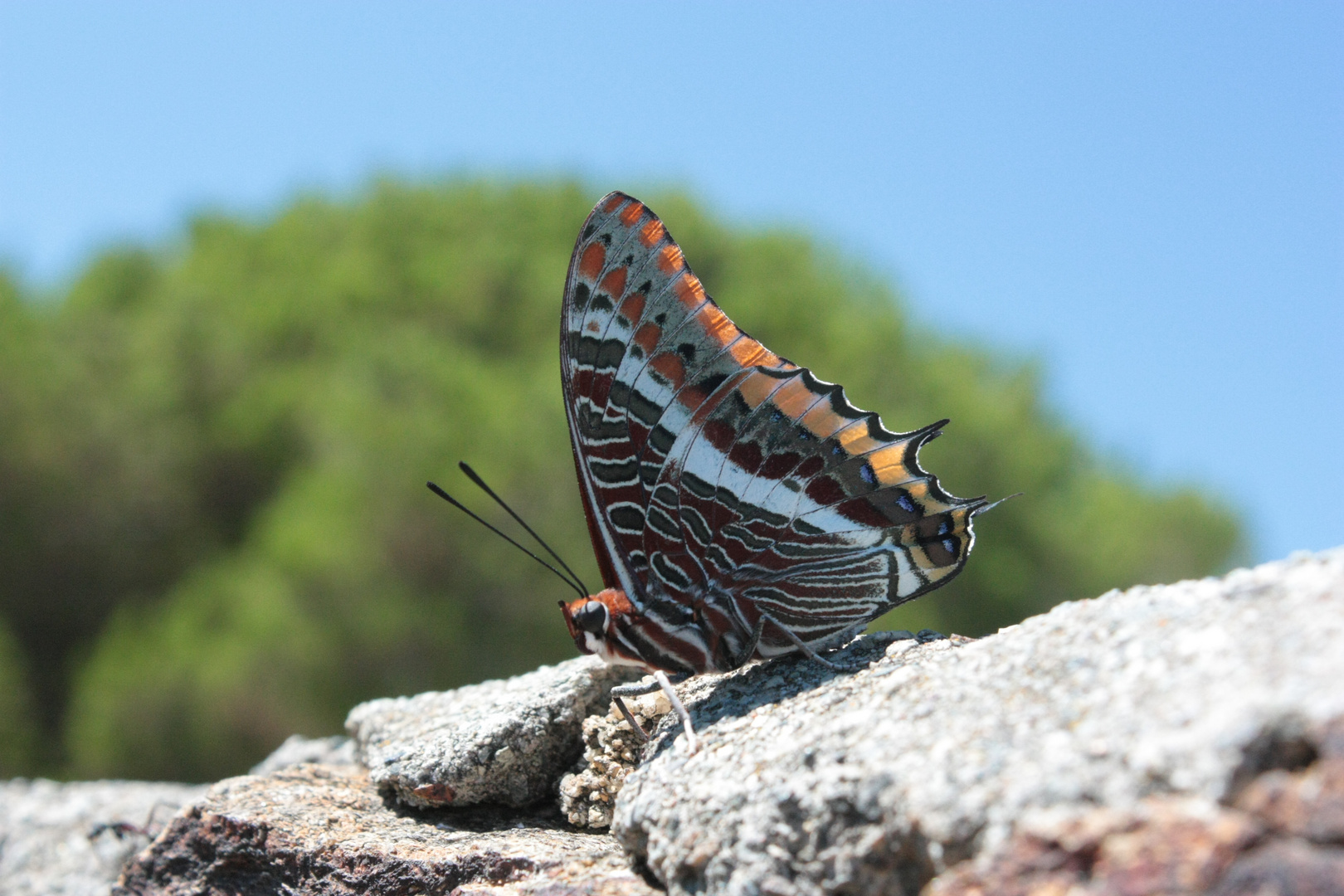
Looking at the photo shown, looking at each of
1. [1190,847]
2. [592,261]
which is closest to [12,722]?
[592,261]

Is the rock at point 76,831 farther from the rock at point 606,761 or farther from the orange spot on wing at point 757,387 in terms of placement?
the orange spot on wing at point 757,387

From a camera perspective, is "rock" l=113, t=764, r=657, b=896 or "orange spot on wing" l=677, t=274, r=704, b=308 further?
"orange spot on wing" l=677, t=274, r=704, b=308

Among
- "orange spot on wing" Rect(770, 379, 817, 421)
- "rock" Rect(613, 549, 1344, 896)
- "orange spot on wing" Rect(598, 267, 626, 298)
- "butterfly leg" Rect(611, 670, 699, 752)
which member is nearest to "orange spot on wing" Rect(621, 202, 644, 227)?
"orange spot on wing" Rect(598, 267, 626, 298)

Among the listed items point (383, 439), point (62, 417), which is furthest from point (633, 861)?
point (62, 417)

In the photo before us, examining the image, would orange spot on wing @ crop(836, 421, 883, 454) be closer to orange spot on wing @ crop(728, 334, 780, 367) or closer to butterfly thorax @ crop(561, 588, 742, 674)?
orange spot on wing @ crop(728, 334, 780, 367)

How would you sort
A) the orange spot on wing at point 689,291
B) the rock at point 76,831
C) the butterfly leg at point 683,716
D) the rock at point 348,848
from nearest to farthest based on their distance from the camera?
the butterfly leg at point 683,716, the rock at point 348,848, the orange spot on wing at point 689,291, the rock at point 76,831

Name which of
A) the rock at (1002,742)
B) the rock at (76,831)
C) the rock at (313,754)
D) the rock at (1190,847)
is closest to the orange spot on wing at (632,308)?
the rock at (1002,742)

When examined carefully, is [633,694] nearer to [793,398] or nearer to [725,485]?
[725,485]
